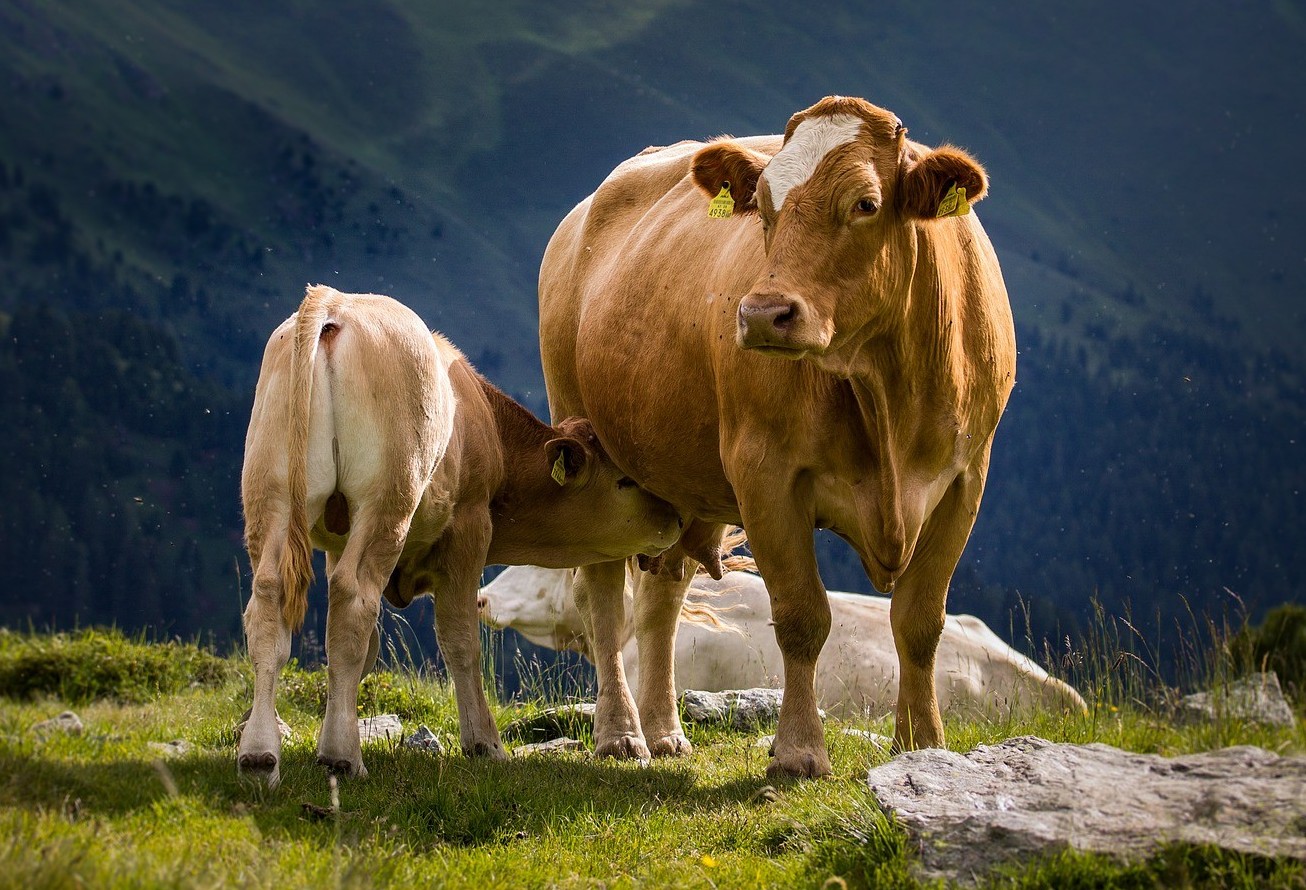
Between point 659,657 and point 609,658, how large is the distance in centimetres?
44

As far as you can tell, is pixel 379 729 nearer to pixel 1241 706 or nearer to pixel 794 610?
pixel 794 610

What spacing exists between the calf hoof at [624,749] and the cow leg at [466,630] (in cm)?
94

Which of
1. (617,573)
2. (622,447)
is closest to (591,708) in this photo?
(617,573)

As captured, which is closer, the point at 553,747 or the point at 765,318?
the point at 765,318

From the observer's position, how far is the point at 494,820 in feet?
18.2

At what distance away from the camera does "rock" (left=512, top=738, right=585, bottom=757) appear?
7906 mm

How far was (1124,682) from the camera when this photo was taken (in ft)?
23.7

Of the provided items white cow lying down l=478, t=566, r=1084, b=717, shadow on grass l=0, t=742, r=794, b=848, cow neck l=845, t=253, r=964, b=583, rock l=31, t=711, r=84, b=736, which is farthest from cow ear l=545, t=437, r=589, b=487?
rock l=31, t=711, r=84, b=736

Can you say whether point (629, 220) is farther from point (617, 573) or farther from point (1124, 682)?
point (1124, 682)

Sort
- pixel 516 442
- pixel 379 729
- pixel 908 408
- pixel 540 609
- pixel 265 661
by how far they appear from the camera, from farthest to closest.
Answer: pixel 540 609, pixel 516 442, pixel 379 729, pixel 908 408, pixel 265 661

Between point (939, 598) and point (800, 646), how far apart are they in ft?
2.73

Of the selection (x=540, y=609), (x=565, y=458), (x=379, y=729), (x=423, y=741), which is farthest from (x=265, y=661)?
(x=540, y=609)

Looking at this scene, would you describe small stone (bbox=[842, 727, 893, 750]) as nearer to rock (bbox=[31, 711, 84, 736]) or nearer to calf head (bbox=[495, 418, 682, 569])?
calf head (bbox=[495, 418, 682, 569])

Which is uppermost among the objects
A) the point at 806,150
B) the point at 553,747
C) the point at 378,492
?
the point at 806,150
